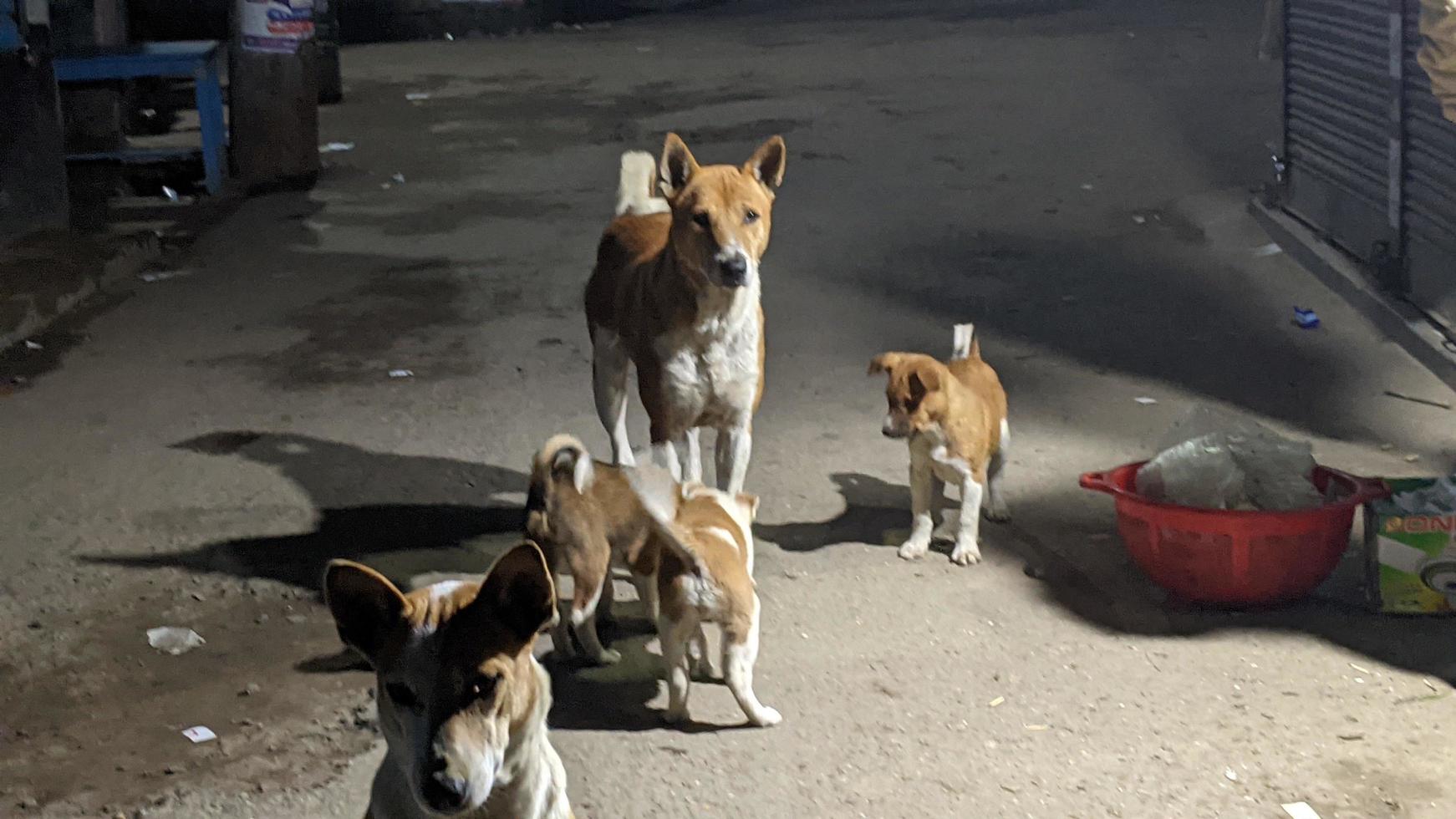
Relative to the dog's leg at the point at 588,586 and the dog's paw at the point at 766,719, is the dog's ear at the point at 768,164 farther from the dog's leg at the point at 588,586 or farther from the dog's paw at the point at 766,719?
the dog's paw at the point at 766,719

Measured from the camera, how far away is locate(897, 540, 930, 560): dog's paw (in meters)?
5.81

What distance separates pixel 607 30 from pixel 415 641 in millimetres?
20973

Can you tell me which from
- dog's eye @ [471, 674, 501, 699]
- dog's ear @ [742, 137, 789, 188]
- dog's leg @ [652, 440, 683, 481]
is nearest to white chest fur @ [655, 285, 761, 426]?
dog's leg @ [652, 440, 683, 481]

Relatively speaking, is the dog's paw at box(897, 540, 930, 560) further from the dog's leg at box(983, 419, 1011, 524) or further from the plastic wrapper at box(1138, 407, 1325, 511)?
the plastic wrapper at box(1138, 407, 1325, 511)

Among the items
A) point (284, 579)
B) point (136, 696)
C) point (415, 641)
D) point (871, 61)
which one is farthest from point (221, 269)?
point (871, 61)

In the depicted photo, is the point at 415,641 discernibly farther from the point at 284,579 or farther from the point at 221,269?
the point at 221,269

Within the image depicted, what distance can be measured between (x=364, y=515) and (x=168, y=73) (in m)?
7.08

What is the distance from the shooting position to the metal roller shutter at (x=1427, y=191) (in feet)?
25.3

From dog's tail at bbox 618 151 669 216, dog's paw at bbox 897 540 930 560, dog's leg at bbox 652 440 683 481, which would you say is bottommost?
dog's paw at bbox 897 540 930 560

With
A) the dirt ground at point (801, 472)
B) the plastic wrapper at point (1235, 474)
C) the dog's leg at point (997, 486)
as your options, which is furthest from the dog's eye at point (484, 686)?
the dog's leg at point (997, 486)

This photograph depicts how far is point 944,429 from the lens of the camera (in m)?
5.59

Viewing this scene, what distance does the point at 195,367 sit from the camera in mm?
8609

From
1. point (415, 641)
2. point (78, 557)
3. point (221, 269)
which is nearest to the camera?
point (415, 641)

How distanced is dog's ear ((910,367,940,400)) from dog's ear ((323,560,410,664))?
2.95 m
